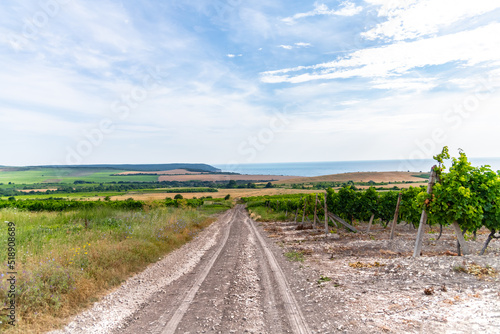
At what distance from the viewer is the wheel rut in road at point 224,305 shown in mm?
5637

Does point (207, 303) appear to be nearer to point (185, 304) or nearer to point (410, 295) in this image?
point (185, 304)

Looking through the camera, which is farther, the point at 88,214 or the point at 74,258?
the point at 88,214

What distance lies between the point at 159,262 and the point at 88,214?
1128 centimetres

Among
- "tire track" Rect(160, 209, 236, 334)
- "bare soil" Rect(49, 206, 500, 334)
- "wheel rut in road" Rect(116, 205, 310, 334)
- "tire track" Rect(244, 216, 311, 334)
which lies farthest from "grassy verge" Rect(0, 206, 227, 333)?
"tire track" Rect(244, 216, 311, 334)

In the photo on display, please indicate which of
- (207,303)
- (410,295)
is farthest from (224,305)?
(410,295)

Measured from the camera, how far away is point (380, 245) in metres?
14.1

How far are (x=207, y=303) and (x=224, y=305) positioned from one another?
0.48m

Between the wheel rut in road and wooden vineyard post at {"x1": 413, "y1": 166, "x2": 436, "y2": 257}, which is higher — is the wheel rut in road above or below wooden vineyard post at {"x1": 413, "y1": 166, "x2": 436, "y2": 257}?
below

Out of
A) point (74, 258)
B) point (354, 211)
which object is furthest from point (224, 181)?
point (74, 258)

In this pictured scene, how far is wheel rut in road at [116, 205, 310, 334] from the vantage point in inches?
222

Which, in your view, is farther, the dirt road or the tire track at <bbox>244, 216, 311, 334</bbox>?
the dirt road

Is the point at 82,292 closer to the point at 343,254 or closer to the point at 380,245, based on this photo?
the point at 343,254

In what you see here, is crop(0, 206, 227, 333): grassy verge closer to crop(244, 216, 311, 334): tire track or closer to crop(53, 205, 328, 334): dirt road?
crop(53, 205, 328, 334): dirt road

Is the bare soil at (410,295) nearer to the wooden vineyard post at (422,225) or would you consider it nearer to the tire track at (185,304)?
the wooden vineyard post at (422,225)
